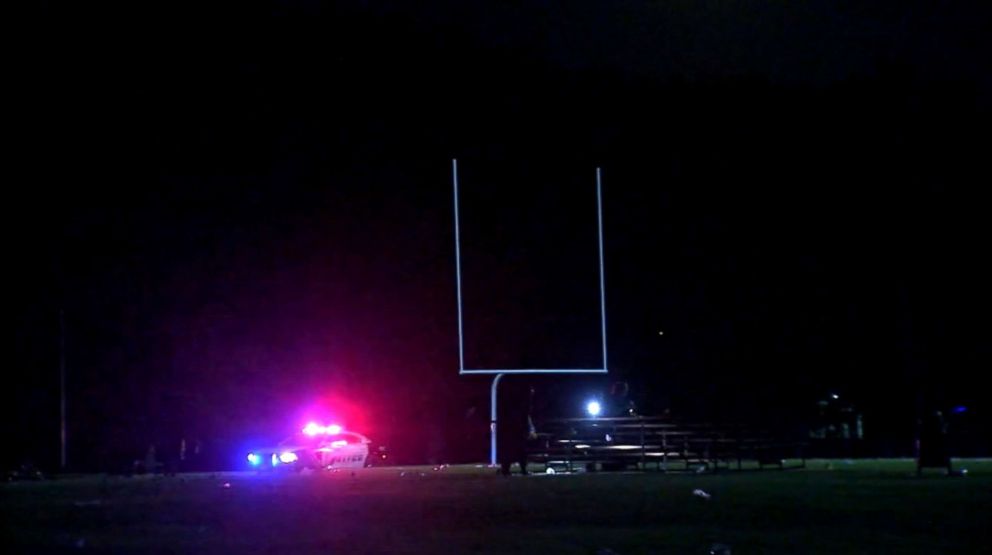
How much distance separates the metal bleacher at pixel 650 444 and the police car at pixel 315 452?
7.25m

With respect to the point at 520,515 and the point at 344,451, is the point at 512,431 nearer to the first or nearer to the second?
the point at 344,451

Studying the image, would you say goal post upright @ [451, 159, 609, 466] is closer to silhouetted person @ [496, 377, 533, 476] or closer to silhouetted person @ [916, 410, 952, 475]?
silhouetted person @ [496, 377, 533, 476]

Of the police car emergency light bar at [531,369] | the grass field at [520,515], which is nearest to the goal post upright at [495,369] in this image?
the police car emergency light bar at [531,369]

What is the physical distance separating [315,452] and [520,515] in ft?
64.3

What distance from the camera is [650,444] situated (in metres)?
30.4

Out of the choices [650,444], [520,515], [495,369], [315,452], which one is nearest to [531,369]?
[495,369]

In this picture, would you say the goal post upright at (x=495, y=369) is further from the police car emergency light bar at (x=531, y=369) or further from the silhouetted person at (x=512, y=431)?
the silhouetted person at (x=512, y=431)

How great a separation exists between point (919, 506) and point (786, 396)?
23.4m

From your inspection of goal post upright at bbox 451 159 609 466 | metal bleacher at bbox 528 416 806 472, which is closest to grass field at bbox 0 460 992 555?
metal bleacher at bbox 528 416 806 472

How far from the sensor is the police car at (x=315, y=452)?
3559 cm

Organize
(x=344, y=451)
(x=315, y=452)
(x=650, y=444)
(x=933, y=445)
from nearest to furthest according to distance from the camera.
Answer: (x=933, y=445)
(x=650, y=444)
(x=315, y=452)
(x=344, y=451)

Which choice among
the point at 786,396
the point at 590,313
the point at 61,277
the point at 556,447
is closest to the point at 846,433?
the point at 786,396

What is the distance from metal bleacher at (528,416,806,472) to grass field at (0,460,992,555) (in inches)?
145

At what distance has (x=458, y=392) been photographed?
41.8 meters
